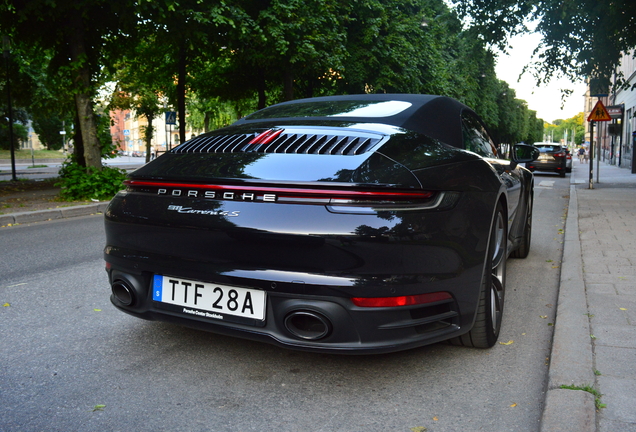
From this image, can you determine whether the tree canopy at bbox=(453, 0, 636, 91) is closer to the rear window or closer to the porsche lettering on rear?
the rear window

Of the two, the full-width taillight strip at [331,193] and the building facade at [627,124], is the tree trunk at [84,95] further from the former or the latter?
the building facade at [627,124]

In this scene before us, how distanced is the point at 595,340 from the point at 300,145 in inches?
81.6

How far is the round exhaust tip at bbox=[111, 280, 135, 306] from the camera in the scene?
302 centimetres

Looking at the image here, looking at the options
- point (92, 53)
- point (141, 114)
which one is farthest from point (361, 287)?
point (141, 114)

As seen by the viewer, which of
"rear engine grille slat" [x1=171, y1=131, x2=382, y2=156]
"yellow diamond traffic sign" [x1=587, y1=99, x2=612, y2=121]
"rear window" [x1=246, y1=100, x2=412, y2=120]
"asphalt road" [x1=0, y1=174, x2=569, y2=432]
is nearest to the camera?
"asphalt road" [x1=0, y1=174, x2=569, y2=432]

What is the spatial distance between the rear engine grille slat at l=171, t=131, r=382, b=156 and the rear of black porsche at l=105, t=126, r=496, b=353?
0.4 inches

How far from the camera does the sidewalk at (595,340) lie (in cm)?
251

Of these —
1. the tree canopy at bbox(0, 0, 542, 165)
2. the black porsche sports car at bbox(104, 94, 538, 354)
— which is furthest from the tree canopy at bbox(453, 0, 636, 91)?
the black porsche sports car at bbox(104, 94, 538, 354)

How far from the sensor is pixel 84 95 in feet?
41.7

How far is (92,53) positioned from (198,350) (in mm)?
12745

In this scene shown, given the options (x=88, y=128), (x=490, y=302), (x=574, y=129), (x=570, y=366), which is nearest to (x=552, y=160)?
(x=88, y=128)

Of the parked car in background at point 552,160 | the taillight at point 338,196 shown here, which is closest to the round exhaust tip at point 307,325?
the taillight at point 338,196

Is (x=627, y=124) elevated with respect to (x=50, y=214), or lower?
elevated

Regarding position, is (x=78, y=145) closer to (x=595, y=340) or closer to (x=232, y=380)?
(x=232, y=380)
